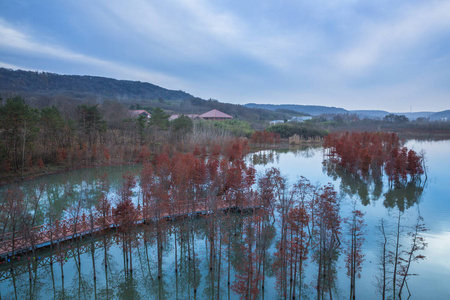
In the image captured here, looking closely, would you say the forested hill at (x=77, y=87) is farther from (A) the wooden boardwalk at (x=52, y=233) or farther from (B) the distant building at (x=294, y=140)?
(B) the distant building at (x=294, y=140)

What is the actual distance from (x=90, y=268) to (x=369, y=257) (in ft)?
49.9

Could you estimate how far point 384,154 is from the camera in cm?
3525

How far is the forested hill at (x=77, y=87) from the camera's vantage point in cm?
8394

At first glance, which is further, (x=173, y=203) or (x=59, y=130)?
(x=59, y=130)

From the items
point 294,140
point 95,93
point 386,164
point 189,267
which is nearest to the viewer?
point 189,267

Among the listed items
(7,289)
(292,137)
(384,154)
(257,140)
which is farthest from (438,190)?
(292,137)

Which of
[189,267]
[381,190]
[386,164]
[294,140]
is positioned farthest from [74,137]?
[294,140]

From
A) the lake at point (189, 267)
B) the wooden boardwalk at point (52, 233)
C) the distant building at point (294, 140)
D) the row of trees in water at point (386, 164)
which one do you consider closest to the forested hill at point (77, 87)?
the wooden boardwalk at point (52, 233)

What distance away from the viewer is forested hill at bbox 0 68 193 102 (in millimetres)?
83938

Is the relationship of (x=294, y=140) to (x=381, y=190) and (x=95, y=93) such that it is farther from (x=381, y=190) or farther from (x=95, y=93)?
(x=95, y=93)

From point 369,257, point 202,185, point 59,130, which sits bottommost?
point 369,257

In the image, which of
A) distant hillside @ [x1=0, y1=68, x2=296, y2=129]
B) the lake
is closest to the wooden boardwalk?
the lake

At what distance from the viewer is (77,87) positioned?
11169 centimetres

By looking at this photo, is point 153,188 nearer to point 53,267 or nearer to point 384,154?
point 53,267
